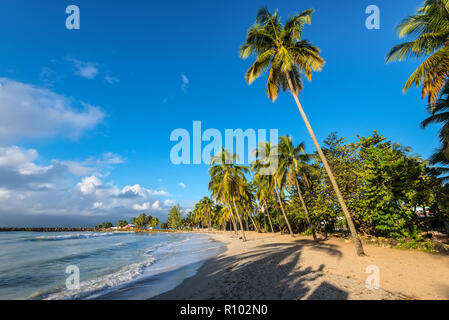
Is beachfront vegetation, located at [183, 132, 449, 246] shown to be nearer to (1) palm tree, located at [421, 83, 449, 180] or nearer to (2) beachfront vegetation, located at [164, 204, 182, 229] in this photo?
(1) palm tree, located at [421, 83, 449, 180]

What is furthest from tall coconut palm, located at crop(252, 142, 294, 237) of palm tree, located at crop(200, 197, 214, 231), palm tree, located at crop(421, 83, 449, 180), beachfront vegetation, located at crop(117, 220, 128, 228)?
beachfront vegetation, located at crop(117, 220, 128, 228)

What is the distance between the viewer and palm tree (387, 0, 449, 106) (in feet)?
26.8

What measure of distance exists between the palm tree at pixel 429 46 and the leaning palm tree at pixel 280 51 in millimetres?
4175

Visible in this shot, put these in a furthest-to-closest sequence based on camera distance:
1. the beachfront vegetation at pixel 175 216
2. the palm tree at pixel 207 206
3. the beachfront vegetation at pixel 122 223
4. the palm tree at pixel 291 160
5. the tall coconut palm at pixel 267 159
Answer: the beachfront vegetation at pixel 122 223, the beachfront vegetation at pixel 175 216, the palm tree at pixel 207 206, the tall coconut palm at pixel 267 159, the palm tree at pixel 291 160

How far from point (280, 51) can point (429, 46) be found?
743 cm

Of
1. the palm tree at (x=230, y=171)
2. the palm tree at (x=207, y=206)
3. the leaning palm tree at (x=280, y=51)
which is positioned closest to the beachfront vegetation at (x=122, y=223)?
the palm tree at (x=207, y=206)

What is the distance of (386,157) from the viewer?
12.7m

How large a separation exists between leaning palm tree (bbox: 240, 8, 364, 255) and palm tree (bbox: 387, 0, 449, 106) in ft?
13.7

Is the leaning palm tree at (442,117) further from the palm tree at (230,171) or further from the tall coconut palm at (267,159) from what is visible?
the palm tree at (230,171)

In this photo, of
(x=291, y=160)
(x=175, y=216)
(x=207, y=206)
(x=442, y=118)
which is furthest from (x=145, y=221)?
(x=442, y=118)

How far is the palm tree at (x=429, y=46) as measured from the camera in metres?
8.18
